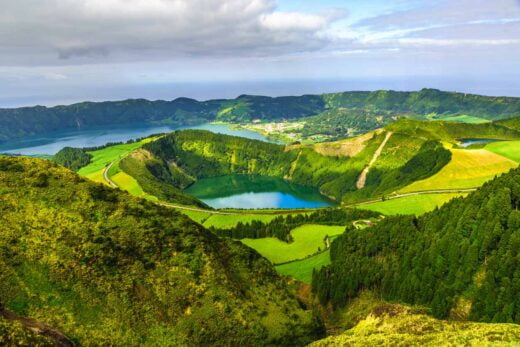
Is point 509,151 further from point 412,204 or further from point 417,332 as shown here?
point 417,332

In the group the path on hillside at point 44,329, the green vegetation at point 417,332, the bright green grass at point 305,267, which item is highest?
the path on hillside at point 44,329

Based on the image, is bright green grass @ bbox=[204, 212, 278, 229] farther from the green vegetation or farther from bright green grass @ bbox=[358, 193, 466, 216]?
the green vegetation

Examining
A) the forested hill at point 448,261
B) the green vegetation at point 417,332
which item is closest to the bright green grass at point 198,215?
the forested hill at point 448,261

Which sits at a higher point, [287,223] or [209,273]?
[209,273]

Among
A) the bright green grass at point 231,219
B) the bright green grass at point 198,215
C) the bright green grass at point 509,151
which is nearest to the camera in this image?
the bright green grass at point 231,219

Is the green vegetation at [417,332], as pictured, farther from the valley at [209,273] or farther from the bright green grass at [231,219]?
the bright green grass at [231,219]

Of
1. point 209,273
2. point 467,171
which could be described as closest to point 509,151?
point 467,171
